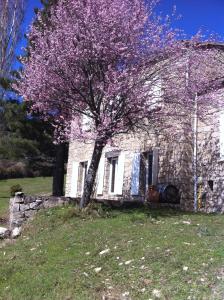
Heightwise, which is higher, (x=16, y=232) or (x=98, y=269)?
(x=16, y=232)

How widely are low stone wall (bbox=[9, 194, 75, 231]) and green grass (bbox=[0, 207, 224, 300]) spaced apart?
141cm

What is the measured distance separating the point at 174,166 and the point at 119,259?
786 centimetres

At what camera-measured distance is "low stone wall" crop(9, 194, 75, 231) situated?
Answer: 1298 centimetres

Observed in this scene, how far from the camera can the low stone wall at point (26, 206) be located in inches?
511

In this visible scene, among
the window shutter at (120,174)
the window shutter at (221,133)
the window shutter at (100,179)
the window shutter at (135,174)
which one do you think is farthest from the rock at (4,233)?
the window shutter at (100,179)

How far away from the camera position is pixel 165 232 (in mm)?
9281

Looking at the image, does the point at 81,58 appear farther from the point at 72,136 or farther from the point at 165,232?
the point at 165,232

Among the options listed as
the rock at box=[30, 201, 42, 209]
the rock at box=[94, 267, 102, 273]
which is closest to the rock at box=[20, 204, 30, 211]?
the rock at box=[30, 201, 42, 209]

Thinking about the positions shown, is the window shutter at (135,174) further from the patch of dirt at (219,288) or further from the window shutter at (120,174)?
the patch of dirt at (219,288)

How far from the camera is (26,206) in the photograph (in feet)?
43.2

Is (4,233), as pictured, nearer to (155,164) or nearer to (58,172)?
(155,164)

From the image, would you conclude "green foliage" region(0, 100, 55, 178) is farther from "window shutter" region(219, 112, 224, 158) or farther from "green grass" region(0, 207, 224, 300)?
"green grass" region(0, 207, 224, 300)

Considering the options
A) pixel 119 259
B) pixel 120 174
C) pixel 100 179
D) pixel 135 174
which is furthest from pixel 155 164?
pixel 119 259

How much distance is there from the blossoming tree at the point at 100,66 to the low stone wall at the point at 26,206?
109 cm
